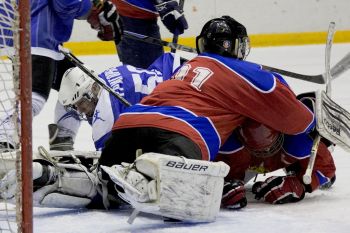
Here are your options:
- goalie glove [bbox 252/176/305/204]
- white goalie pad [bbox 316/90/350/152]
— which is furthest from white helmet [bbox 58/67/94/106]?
white goalie pad [bbox 316/90/350/152]

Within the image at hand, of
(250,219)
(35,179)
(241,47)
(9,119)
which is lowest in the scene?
(250,219)

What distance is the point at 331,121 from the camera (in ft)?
10.8

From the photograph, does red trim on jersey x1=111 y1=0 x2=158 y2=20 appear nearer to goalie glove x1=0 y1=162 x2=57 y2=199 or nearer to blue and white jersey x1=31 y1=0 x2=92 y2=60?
blue and white jersey x1=31 y1=0 x2=92 y2=60

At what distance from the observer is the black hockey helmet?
10.7 feet

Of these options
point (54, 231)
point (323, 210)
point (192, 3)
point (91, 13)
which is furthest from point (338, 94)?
point (54, 231)

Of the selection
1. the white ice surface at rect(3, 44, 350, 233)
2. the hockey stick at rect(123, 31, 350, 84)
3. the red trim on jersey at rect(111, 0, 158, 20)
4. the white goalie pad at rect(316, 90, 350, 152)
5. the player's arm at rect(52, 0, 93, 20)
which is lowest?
the white ice surface at rect(3, 44, 350, 233)

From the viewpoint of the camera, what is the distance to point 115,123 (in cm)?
315

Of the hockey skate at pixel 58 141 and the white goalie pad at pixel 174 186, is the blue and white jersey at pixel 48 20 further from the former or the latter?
the white goalie pad at pixel 174 186

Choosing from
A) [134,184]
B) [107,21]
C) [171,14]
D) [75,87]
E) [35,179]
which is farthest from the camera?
[171,14]

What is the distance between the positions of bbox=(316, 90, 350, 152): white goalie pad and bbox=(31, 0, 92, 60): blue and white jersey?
3.38ft

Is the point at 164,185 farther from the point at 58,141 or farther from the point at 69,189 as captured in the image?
the point at 58,141

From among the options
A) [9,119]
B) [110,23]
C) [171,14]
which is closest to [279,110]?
[9,119]

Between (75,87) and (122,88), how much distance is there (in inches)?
→ 6.9

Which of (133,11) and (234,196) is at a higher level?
(133,11)
